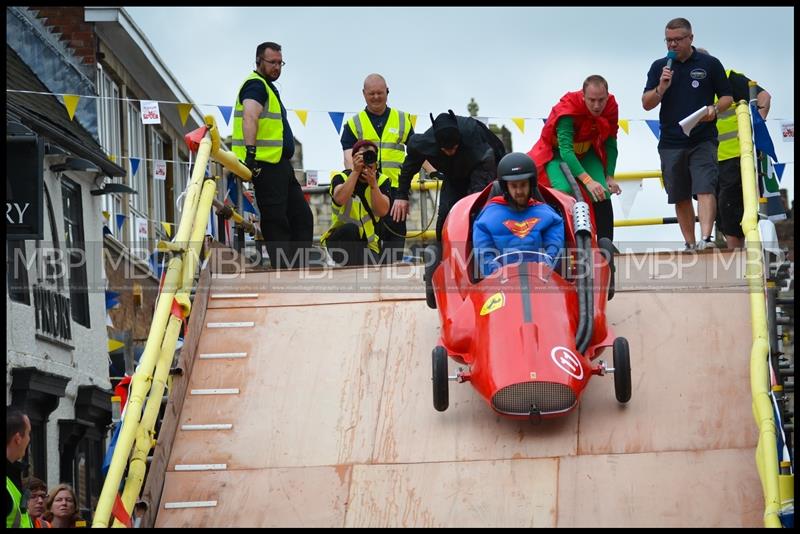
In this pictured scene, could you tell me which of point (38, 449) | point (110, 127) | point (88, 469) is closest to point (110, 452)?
point (38, 449)

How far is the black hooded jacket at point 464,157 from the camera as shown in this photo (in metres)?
12.4

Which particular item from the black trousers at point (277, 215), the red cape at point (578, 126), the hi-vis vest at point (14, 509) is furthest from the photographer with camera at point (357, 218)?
the hi-vis vest at point (14, 509)

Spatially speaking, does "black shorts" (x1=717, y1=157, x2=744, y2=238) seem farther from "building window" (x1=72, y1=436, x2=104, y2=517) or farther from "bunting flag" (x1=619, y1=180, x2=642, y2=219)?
"building window" (x1=72, y1=436, x2=104, y2=517)

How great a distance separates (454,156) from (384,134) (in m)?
1.89

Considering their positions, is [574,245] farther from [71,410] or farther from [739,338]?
[71,410]

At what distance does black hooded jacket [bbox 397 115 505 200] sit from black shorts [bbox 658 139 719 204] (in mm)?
1509

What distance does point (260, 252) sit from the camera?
13.9 metres

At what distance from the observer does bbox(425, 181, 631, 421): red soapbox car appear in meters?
9.54

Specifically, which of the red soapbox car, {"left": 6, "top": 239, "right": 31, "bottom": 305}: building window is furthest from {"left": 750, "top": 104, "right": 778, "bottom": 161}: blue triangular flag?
{"left": 6, "top": 239, "right": 31, "bottom": 305}: building window

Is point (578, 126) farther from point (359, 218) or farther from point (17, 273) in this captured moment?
point (17, 273)

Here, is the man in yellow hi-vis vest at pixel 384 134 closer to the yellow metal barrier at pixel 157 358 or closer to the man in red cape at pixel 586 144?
the man in red cape at pixel 586 144

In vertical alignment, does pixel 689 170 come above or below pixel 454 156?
below

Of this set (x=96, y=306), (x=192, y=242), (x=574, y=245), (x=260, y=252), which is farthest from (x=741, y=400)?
(x=96, y=306)

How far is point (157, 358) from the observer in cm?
984
